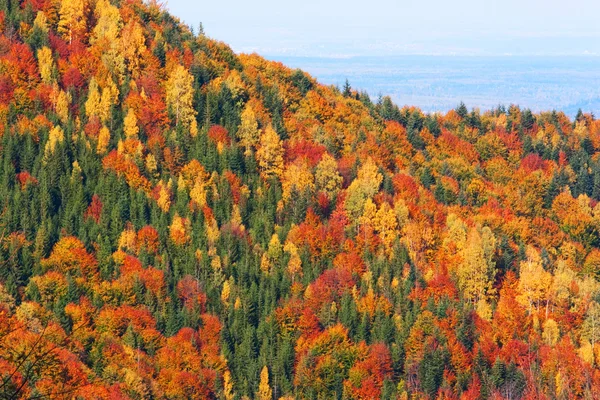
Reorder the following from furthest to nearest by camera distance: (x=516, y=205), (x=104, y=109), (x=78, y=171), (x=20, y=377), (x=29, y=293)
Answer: (x=516, y=205)
(x=104, y=109)
(x=78, y=171)
(x=29, y=293)
(x=20, y=377)

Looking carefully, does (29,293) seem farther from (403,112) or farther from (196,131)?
(403,112)

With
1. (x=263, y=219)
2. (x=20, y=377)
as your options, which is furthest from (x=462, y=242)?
(x=20, y=377)

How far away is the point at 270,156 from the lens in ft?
474

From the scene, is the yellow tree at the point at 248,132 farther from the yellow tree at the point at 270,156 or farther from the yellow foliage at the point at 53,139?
the yellow foliage at the point at 53,139

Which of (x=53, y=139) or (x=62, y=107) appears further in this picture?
(x=62, y=107)

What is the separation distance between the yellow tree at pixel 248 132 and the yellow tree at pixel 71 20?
2354 centimetres

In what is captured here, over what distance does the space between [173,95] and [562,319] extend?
52.7 metres

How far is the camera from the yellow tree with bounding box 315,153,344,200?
146000mm

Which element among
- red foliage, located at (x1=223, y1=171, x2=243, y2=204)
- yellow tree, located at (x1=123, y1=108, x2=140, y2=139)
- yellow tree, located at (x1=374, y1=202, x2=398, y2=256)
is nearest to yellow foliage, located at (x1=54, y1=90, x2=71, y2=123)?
yellow tree, located at (x1=123, y1=108, x2=140, y2=139)

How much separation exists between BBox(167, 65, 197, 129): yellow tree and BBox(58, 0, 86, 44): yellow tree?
12966 millimetres

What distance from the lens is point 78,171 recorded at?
130000 mm

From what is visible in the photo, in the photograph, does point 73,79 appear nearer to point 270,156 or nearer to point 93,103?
point 93,103

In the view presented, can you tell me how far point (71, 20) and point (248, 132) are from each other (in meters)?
26.4

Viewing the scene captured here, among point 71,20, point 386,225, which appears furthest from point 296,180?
point 71,20
